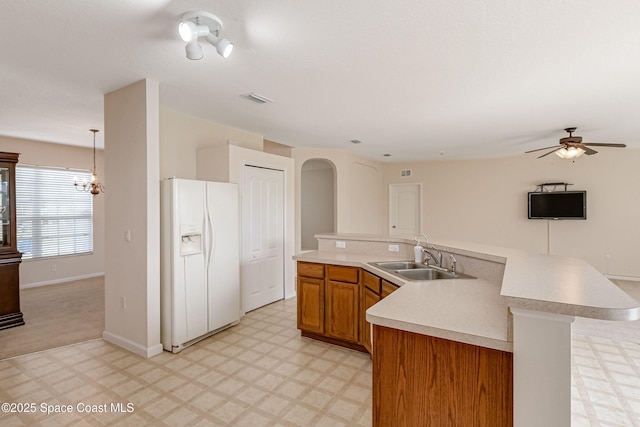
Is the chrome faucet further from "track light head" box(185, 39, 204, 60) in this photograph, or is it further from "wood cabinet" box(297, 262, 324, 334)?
"track light head" box(185, 39, 204, 60)

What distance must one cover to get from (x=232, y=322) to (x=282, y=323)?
2.01 ft

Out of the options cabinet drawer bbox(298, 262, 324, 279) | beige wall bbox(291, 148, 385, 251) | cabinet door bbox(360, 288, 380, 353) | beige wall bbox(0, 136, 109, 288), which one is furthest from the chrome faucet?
beige wall bbox(0, 136, 109, 288)

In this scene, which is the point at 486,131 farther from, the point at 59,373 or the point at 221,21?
the point at 59,373

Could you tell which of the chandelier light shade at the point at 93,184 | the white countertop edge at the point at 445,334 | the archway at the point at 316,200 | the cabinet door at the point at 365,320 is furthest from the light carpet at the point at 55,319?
the archway at the point at 316,200

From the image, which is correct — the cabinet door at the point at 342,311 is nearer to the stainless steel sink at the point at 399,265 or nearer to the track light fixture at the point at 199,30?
the stainless steel sink at the point at 399,265

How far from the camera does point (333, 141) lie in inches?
218

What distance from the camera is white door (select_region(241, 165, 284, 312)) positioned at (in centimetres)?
427

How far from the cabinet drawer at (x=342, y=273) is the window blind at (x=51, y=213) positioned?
554 centimetres

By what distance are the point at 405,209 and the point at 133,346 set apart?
21.8 ft

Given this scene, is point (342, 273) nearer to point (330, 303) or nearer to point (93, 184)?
point (330, 303)

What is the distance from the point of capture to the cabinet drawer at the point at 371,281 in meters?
2.77

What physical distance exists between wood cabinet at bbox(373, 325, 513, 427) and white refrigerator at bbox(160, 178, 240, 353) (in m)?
2.31

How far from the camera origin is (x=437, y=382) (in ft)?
4.70

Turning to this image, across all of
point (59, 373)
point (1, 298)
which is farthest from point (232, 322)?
point (1, 298)
